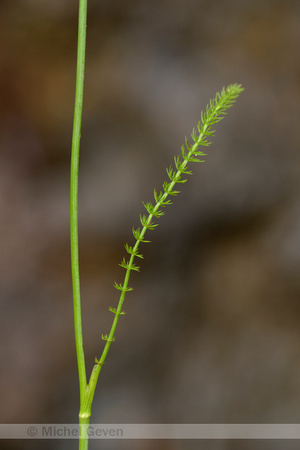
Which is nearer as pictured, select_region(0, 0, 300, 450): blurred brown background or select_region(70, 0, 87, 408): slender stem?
select_region(70, 0, 87, 408): slender stem

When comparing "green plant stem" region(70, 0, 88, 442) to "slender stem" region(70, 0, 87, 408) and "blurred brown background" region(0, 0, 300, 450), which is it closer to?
"slender stem" region(70, 0, 87, 408)

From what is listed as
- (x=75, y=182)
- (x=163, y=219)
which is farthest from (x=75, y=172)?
(x=163, y=219)

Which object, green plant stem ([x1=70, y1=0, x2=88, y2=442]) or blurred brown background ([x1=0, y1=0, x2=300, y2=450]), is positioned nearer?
green plant stem ([x1=70, y1=0, x2=88, y2=442])

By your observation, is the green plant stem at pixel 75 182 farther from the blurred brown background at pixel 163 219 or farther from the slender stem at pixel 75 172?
the blurred brown background at pixel 163 219

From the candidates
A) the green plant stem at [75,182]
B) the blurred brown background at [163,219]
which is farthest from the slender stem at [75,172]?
the blurred brown background at [163,219]

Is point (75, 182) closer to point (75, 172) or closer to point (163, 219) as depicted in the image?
point (75, 172)

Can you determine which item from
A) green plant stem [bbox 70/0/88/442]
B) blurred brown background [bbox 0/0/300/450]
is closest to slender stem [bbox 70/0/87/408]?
green plant stem [bbox 70/0/88/442]

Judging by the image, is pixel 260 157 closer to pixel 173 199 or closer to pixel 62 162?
pixel 173 199

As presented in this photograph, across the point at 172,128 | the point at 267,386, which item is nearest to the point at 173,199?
the point at 172,128
